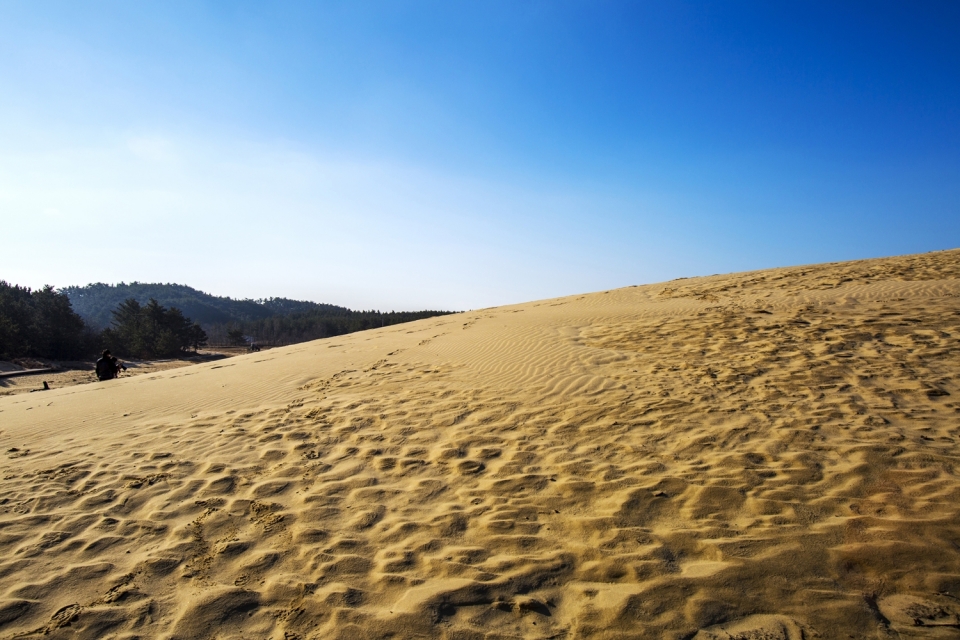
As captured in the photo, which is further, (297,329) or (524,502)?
(297,329)

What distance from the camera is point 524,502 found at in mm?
3705

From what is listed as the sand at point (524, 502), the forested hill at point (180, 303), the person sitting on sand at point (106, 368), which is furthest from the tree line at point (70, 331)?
the forested hill at point (180, 303)

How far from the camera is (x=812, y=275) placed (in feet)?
45.4

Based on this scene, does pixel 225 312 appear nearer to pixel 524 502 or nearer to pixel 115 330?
pixel 115 330

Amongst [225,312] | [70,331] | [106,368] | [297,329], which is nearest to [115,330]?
[70,331]

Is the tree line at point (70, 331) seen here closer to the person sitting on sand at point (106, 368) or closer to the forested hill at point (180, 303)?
the person sitting on sand at point (106, 368)

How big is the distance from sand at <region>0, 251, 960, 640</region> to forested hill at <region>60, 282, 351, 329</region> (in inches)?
3951

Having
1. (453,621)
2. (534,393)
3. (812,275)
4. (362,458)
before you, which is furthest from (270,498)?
(812,275)

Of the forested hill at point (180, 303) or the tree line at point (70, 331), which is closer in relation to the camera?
the tree line at point (70, 331)

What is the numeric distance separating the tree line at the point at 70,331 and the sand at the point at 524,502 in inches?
1101

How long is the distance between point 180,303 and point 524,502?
132m

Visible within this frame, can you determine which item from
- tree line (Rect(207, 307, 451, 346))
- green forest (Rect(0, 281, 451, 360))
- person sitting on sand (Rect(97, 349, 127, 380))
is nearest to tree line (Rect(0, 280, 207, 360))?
green forest (Rect(0, 281, 451, 360))

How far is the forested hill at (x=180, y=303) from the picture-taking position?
108044 mm

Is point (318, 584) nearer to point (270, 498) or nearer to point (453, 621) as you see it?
point (453, 621)
